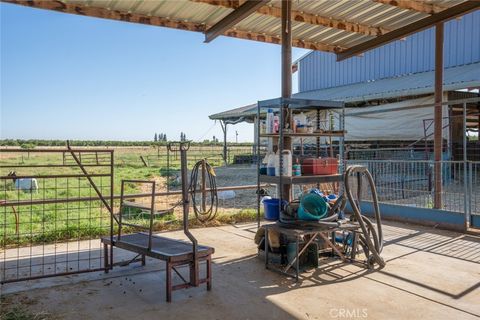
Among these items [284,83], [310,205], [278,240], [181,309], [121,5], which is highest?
[121,5]

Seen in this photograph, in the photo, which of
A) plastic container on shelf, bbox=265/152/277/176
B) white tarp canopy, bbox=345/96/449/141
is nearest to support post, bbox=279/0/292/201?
plastic container on shelf, bbox=265/152/277/176

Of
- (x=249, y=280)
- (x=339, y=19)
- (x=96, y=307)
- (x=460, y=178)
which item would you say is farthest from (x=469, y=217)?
(x=96, y=307)

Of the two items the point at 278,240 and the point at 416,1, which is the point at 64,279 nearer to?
the point at 278,240

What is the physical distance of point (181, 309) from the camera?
11.1 ft

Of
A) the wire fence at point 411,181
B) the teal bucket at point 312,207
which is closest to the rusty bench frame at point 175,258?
the teal bucket at point 312,207

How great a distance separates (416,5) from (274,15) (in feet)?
6.63

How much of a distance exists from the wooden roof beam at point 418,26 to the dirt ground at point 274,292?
3266mm

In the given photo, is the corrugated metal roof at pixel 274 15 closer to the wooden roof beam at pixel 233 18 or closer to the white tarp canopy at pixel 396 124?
the wooden roof beam at pixel 233 18

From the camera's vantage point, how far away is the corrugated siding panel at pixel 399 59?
15.3 m

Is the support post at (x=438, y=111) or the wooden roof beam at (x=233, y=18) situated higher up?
the wooden roof beam at (x=233, y=18)

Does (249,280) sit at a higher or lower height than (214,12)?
lower

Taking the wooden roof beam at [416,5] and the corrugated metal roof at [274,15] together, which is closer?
the corrugated metal roof at [274,15]

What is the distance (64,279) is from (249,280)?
76.4 inches

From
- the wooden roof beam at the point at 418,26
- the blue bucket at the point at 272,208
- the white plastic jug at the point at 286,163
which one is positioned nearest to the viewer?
the white plastic jug at the point at 286,163
